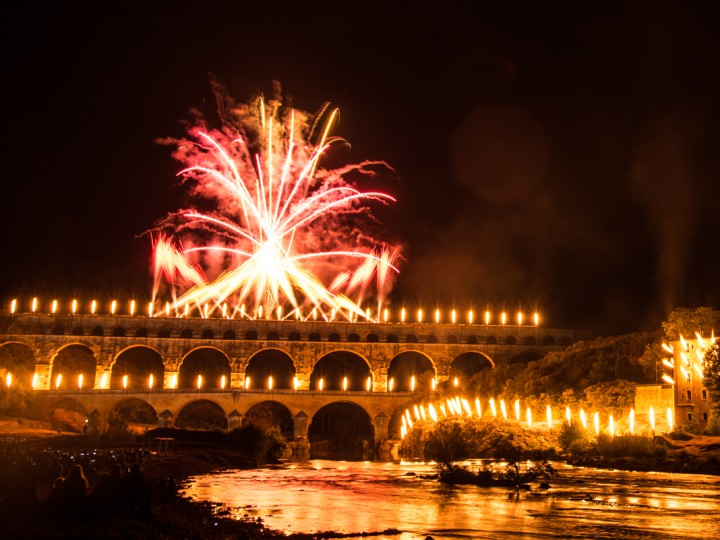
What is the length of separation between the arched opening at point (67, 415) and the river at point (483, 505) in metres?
31.6

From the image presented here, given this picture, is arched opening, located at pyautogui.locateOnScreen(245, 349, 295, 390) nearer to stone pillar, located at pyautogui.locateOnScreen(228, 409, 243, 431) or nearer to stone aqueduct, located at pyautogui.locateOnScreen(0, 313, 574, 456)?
stone aqueduct, located at pyautogui.locateOnScreen(0, 313, 574, 456)

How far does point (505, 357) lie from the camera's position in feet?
239

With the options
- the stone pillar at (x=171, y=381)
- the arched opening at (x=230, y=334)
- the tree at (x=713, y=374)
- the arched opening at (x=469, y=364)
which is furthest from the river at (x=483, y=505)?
the arched opening at (x=469, y=364)

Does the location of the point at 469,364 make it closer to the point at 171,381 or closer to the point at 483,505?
the point at 171,381

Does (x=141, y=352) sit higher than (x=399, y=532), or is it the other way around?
(x=141, y=352)

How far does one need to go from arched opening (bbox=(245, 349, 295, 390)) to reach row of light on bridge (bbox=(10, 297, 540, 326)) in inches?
246

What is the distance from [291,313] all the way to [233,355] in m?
7.57

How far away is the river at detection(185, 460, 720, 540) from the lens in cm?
1728

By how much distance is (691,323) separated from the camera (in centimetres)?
4659

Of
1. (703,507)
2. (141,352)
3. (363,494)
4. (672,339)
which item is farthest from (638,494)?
(141,352)

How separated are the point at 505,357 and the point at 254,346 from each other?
2628 cm

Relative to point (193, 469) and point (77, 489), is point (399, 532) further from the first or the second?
point (193, 469)

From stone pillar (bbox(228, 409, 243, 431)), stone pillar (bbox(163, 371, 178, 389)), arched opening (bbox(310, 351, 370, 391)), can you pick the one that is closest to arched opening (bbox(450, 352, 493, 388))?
arched opening (bbox(310, 351, 370, 391))

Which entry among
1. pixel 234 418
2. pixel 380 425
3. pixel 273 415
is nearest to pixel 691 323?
pixel 380 425
